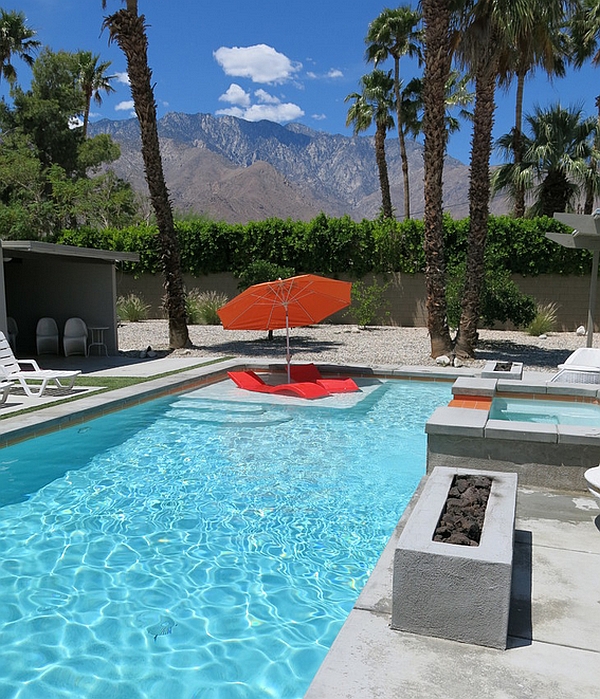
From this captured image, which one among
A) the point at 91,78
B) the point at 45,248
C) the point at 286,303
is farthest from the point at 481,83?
the point at 91,78

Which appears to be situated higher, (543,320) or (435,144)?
(435,144)

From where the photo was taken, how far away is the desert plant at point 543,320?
18.4 m

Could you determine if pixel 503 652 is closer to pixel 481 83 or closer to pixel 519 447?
pixel 519 447

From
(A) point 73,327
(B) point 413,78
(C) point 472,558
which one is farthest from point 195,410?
(B) point 413,78

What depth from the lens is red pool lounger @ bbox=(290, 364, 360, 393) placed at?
10.7 metres

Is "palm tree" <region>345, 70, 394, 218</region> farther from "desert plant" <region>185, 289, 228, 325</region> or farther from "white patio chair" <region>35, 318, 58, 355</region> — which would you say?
"white patio chair" <region>35, 318, 58, 355</region>

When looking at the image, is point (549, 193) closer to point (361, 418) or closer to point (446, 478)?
point (361, 418)

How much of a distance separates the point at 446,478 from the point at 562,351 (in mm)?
12514

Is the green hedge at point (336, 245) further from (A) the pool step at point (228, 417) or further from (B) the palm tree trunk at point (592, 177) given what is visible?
(A) the pool step at point (228, 417)

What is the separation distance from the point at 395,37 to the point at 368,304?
634 inches

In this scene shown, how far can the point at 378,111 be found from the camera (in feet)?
99.3

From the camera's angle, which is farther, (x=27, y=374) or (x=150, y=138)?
(x=150, y=138)

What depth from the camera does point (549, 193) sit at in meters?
22.2

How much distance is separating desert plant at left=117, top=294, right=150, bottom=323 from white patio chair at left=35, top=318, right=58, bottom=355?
6.88 m
